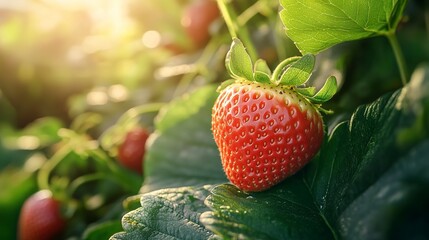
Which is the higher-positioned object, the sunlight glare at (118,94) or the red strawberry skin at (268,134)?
the sunlight glare at (118,94)

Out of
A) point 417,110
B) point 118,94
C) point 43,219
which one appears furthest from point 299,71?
point 118,94

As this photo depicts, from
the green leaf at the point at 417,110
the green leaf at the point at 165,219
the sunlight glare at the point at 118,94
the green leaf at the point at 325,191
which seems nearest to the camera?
the green leaf at the point at 417,110

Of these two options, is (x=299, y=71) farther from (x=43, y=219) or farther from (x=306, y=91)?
(x=43, y=219)

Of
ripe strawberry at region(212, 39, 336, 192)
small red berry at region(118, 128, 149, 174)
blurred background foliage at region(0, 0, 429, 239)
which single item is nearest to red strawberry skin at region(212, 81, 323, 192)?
ripe strawberry at region(212, 39, 336, 192)

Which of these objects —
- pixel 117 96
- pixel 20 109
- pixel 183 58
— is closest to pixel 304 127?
pixel 183 58

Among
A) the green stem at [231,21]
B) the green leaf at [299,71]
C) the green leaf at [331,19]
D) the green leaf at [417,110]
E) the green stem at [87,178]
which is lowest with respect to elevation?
the green stem at [87,178]

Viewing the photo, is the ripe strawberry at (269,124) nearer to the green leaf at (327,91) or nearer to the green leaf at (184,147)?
the green leaf at (327,91)

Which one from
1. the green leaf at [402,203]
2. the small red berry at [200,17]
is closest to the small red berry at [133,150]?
the small red berry at [200,17]

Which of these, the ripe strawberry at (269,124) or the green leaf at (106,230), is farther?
the green leaf at (106,230)
